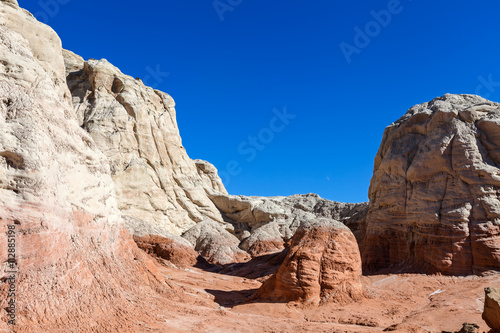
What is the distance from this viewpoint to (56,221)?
918 cm

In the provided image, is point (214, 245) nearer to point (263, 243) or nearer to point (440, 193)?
point (263, 243)

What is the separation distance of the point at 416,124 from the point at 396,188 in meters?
4.76

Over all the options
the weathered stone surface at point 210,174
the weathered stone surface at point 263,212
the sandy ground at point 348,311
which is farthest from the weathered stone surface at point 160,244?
the weathered stone surface at point 210,174

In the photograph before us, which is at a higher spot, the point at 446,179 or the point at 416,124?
the point at 416,124

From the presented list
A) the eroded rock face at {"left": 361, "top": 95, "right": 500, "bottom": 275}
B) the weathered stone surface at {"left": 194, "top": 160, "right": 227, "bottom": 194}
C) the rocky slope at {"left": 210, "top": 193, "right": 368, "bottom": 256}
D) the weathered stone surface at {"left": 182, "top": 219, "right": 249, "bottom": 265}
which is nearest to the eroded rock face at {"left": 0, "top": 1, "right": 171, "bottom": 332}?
the eroded rock face at {"left": 361, "top": 95, "right": 500, "bottom": 275}

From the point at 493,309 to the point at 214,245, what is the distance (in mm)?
24781

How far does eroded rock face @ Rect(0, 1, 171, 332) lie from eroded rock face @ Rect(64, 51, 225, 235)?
21.9m

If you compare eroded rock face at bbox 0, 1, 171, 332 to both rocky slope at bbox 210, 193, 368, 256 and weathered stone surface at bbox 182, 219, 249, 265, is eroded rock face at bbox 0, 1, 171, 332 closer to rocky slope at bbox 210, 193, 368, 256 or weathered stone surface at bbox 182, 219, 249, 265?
weathered stone surface at bbox 182, 219, 249, 265

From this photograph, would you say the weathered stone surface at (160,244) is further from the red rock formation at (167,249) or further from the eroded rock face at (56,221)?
the eroded rock face at (56,221)

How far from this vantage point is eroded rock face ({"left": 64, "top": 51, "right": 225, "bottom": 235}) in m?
35.2

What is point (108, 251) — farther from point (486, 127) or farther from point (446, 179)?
point (486, 127)

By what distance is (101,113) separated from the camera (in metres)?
36.3

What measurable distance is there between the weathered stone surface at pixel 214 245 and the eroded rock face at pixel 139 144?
10.8 ft

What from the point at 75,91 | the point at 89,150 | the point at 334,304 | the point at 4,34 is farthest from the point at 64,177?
the point at 75,91
